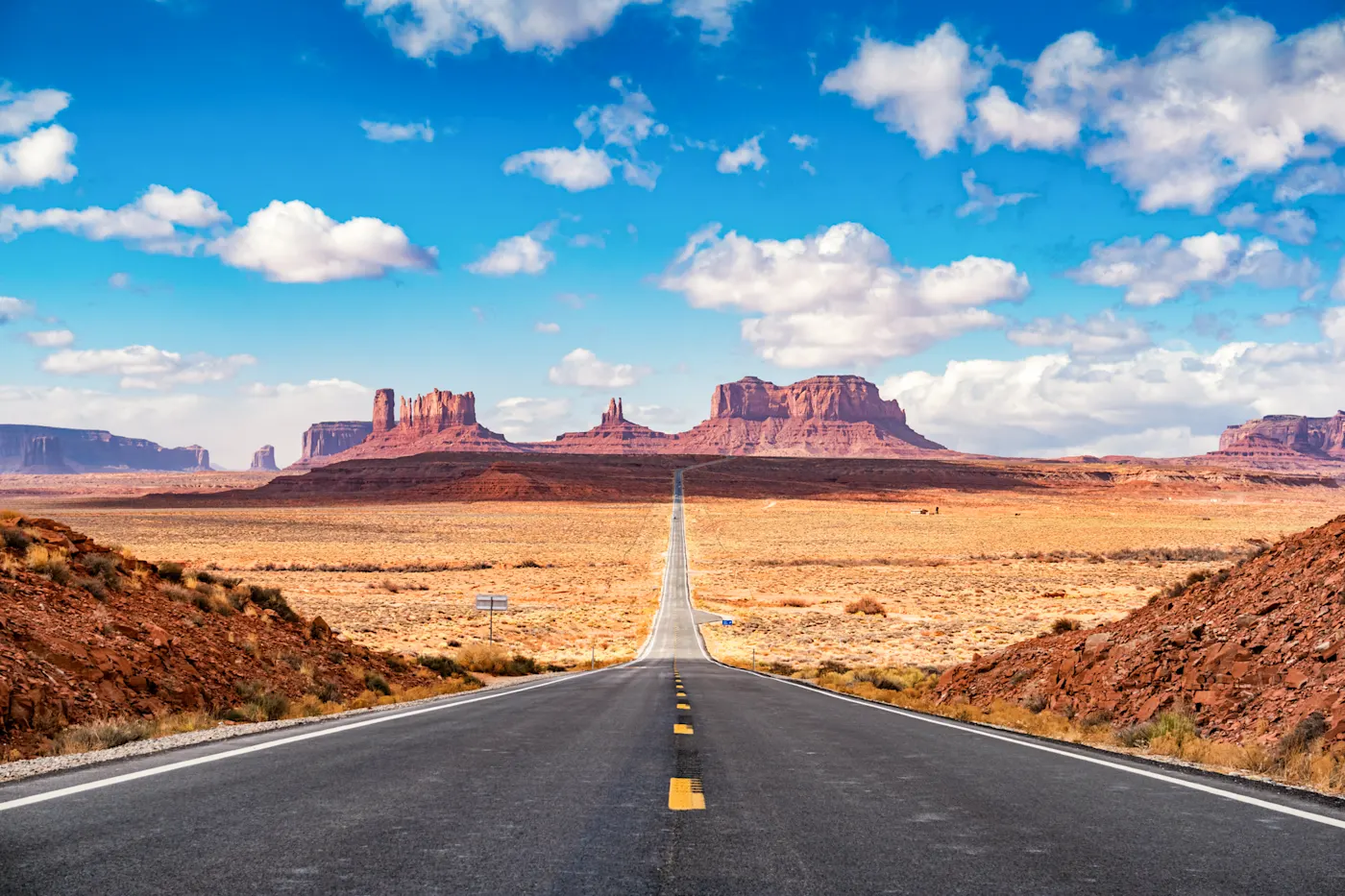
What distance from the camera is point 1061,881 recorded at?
4.63 meters

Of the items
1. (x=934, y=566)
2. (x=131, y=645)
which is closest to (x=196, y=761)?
(x=131, y=645)

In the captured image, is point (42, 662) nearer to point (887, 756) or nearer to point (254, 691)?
point (254, 691)

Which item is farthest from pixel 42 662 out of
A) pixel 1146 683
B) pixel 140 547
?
pixel 140 547

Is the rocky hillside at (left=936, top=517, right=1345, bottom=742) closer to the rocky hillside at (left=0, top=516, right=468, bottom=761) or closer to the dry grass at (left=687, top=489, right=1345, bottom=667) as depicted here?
the dry grass at (left=687, top=489, right=1345, bottom=667)

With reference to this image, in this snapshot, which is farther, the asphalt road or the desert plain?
the desert plain

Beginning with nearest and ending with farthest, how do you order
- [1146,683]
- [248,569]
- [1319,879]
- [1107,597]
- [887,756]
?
1. [1319,879]
2. [887,756]
3. [1146,683]
4. [1107,597]
5. [248,569]

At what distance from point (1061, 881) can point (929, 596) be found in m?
59.6

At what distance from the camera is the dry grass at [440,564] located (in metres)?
47.4

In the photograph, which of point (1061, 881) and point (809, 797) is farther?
point (809, 797)

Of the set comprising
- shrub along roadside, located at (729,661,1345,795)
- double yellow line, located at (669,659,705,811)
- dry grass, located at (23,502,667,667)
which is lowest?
dry grass, located at (23,502,667,667)

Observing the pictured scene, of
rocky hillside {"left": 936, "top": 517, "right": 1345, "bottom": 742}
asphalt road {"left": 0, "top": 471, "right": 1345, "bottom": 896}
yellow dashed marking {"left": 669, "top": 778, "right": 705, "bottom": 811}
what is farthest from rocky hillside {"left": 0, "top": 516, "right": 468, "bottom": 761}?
rocky hillside {"left": 936, "top": 517, "right": 1345, "bottom": 742}

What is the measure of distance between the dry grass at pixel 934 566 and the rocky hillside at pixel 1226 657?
12.7 feet

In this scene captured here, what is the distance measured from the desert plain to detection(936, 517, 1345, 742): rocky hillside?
2035cm

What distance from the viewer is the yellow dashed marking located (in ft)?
21.0
